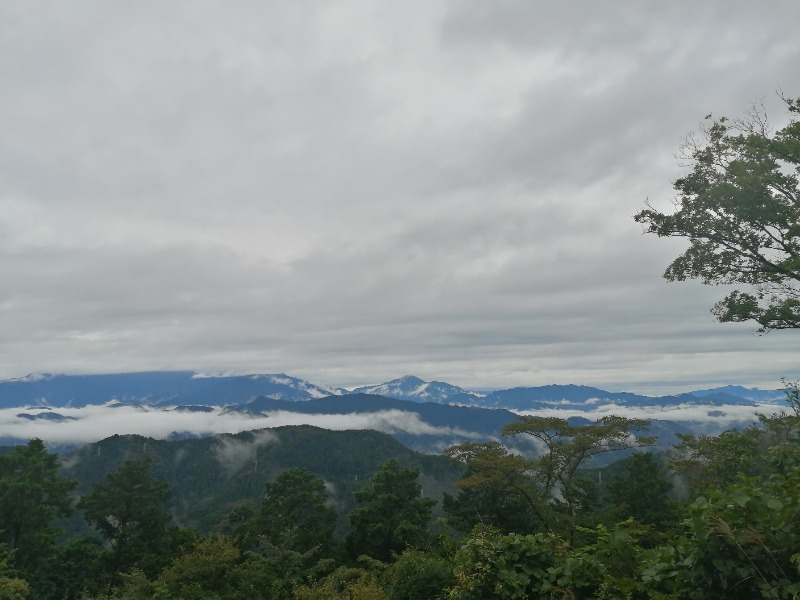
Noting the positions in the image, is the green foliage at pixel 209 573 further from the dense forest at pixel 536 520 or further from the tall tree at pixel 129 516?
the tall tree at pixel 129 516

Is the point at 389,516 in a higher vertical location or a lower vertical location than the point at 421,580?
lower

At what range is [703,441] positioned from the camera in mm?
26391

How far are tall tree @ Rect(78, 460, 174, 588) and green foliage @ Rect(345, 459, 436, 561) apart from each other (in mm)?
14723

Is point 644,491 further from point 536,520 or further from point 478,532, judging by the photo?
point 478,532

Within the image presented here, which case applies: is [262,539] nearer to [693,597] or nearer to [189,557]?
[189,557]

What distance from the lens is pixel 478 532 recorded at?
809 centimetres

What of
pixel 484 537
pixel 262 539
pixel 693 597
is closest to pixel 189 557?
pixel 262 539

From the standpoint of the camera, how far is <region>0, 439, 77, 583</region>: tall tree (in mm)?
32125

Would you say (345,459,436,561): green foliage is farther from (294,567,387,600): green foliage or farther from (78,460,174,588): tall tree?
(294,567,387,600): green foliage

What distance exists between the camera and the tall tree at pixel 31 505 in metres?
32.1

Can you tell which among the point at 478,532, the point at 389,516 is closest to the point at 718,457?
the point at 389,516

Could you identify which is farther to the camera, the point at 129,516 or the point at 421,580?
the point at 129,516

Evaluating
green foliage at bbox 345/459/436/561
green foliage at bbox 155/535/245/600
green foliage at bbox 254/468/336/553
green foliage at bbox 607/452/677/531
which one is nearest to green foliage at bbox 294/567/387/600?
green foliage at bbox 155/535/245/600

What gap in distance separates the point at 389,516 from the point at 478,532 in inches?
1184
